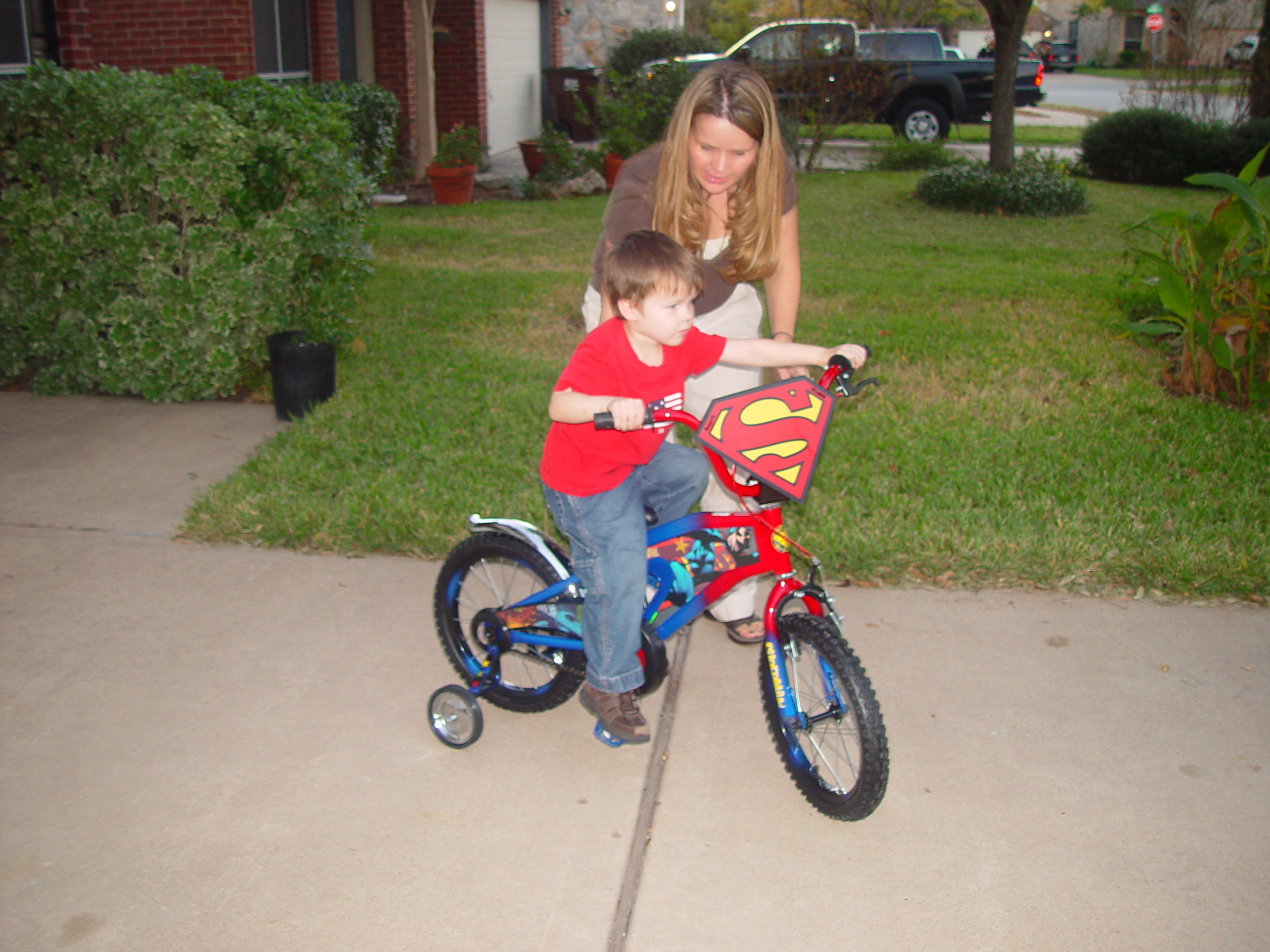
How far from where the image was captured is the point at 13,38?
877cm

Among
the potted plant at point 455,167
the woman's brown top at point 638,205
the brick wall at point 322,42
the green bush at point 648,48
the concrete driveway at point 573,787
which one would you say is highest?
the green bush at point 648,48

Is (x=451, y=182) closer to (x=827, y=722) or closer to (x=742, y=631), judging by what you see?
(x=742, y=631)

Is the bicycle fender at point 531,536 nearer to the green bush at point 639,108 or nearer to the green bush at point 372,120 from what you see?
the green bush at point 372,120

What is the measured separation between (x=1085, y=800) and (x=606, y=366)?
175 centimetres

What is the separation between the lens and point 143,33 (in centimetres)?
973

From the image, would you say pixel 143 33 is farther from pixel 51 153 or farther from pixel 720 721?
pixel 720 721

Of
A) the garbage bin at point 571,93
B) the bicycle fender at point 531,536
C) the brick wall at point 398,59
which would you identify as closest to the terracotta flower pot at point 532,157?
the brick wall at point 398,59

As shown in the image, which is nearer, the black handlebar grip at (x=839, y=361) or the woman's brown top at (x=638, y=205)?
the black handlebar grip at (x=839, y=361)

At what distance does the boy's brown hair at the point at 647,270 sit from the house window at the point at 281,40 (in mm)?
10338

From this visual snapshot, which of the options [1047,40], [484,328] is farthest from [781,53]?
[1047,40]

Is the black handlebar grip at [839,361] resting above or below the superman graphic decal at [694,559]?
above

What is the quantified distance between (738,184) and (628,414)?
1170mm

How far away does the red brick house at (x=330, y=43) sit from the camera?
9281 millimetres

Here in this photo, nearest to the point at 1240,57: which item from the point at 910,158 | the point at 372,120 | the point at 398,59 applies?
the point at 910,158
